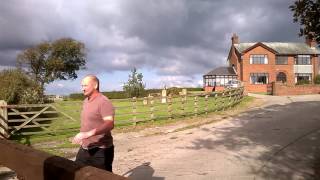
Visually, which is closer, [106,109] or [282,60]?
[106,109]

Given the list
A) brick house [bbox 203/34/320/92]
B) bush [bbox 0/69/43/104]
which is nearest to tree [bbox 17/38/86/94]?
brick house [bbox 203/34/320/92]

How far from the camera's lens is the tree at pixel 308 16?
11.8 m

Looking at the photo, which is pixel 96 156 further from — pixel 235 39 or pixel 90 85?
pixel 235 39

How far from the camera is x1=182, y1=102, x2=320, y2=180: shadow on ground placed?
10.6 meters

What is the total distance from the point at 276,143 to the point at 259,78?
52454 mm

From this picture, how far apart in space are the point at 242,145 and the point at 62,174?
12.1m

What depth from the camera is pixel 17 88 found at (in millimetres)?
21469

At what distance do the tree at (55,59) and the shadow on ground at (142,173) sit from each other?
61029mm

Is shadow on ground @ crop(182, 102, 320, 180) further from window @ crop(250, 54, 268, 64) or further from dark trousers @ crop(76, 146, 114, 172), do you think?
window @ crop(250, 54, 268, 64)

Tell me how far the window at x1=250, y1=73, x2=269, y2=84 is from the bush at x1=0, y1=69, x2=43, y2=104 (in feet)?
153

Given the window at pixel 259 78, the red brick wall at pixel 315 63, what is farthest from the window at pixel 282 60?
the red brick wall at pixel 315 63

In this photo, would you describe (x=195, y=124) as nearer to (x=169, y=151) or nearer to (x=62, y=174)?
(x=169, y=151)

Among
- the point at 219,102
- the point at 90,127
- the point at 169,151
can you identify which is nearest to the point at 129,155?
the point at 169,151

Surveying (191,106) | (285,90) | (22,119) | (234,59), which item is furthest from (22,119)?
(234,59)
